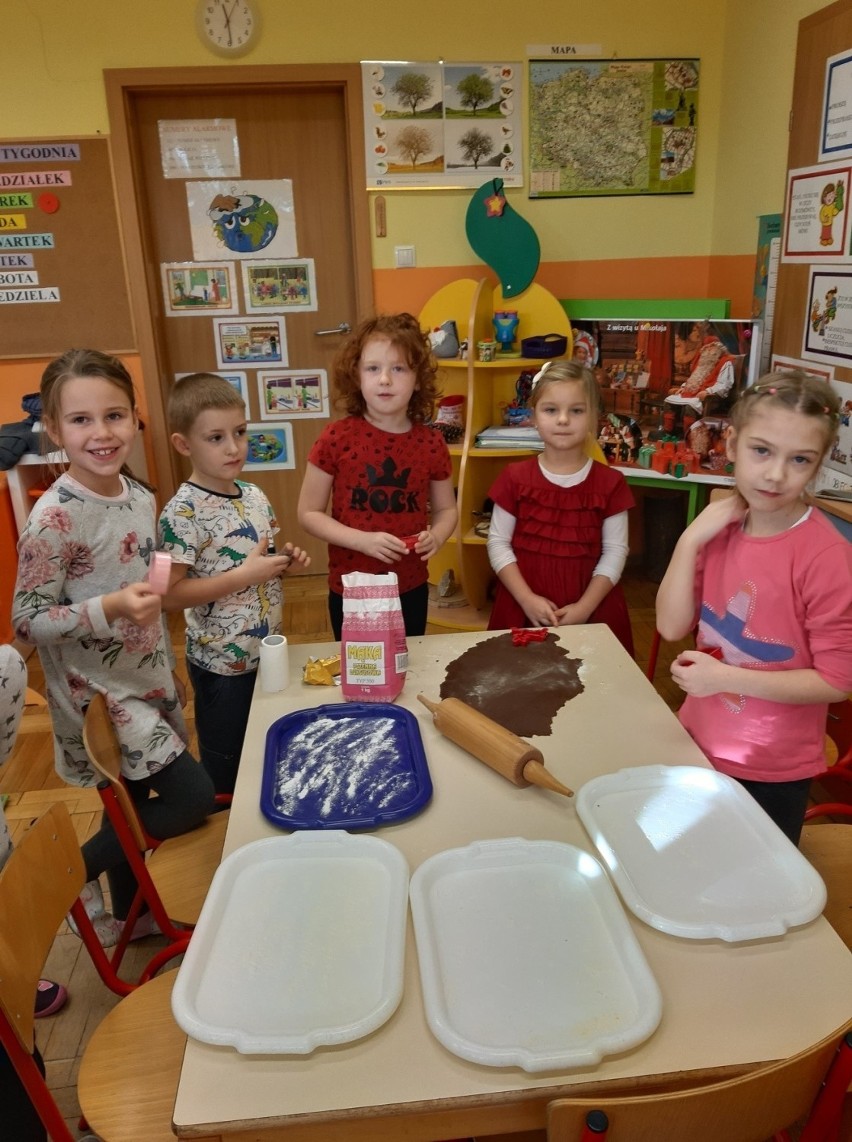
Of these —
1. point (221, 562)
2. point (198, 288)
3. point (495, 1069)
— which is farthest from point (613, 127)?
point (495, 1069)

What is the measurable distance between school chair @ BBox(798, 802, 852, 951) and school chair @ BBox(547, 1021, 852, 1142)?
0.58 m

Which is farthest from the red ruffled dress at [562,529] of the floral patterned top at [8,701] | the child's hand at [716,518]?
the floral patterned top at [8,701]

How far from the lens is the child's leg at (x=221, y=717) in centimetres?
172

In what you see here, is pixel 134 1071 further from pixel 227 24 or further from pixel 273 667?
pixel 227 24

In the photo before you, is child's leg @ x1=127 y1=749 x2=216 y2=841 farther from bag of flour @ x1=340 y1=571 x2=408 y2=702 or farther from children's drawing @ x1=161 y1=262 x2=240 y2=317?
children's drawing @ x1=161 y1=262 x2=240 y2=317

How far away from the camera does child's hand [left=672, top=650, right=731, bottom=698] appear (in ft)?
4.20

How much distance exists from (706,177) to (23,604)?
11.5 feet

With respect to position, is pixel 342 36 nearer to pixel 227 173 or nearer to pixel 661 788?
pixel 227 173

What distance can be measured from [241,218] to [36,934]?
3.39 metres

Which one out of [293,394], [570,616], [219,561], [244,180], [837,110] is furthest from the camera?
[293,394]

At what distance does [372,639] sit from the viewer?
1.43 metres

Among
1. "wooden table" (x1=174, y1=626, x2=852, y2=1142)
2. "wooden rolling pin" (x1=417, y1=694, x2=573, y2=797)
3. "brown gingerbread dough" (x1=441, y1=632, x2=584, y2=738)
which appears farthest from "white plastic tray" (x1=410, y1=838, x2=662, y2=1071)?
"brown gingerbread dough" (x1=441, y1=632, x2=584, y2=738)

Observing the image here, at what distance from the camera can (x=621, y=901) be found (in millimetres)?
986

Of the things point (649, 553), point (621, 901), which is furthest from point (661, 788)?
point (649, 553)
